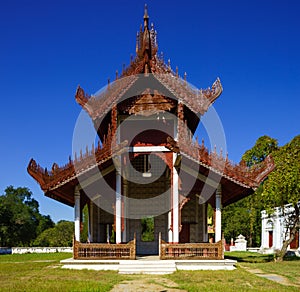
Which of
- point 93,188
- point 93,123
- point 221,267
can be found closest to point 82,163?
point 93,188

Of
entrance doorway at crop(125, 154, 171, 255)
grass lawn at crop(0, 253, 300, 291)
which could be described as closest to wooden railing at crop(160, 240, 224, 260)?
grass lawn at crop(0, 253, 300, 291)

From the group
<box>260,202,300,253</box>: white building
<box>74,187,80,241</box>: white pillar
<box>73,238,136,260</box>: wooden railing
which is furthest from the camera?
<box>260,202,300,253</box>: white building

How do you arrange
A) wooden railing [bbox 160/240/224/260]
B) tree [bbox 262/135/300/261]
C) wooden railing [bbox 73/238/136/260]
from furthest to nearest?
tree [bbox 262/135/300/261], wooden railing [bbox 73/238/136/260], wooden railing [bbox 160/240/224/260]

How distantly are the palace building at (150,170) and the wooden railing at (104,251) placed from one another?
3cm

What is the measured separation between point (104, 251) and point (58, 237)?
3870 cm

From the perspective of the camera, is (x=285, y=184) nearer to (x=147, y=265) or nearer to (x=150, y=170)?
(x=150, y=170)

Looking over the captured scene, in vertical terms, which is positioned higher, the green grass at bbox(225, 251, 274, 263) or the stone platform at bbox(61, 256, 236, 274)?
the stone platform at bbox(61, 256, 236, 274)

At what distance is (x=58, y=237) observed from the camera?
5069 centimetres

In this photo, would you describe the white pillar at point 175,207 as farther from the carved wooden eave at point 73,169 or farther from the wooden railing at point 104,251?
the carved wooden eave at point 73,169

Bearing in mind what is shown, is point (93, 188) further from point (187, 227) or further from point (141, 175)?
point (187, 227)

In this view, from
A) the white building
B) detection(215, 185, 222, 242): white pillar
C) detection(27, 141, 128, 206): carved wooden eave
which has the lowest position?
the white building

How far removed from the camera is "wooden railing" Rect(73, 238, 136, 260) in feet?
45.2

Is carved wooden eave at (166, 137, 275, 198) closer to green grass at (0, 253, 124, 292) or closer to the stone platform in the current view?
the stone platform

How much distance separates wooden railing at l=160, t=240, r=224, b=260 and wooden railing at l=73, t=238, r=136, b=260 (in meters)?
1.05
